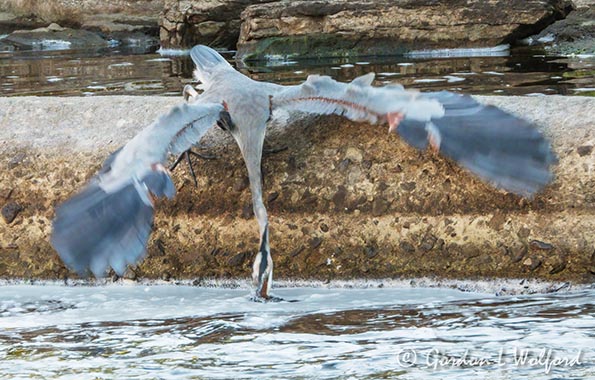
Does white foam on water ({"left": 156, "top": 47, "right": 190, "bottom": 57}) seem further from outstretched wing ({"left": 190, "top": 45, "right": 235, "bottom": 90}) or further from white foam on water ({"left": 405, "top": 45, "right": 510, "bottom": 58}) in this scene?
outstretched wing ({"left": 190, "top": 45, "right": 235, "bottom": 90})

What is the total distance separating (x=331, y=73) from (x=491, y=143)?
6200 millimetres

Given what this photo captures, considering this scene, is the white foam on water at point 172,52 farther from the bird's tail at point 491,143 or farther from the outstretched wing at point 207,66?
the bird's tail at point 491,143

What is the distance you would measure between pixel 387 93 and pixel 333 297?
0.86 m

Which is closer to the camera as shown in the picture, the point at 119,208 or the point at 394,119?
the point at 119,208

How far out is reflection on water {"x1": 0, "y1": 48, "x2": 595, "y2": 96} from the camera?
8695mm

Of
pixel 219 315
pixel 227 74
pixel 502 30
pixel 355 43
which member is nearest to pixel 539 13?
pixel 502 30

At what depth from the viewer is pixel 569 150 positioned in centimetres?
488

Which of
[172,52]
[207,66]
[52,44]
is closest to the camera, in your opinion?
[207,66]

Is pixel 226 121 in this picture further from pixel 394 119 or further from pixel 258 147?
pixel 394 119

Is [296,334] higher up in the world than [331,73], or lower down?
lower down

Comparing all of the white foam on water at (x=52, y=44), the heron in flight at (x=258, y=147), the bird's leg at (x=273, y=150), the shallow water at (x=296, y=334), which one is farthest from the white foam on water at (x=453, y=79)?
the white foam on water at (x=52, y=44)

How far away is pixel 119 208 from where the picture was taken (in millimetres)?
4391

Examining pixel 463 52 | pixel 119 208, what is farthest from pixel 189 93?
pixel 463 52

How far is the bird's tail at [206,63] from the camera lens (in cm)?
565
